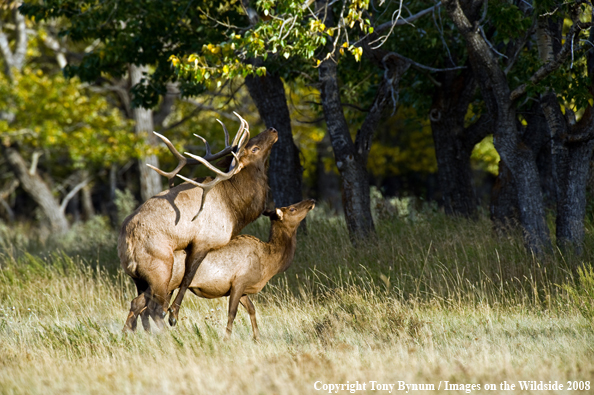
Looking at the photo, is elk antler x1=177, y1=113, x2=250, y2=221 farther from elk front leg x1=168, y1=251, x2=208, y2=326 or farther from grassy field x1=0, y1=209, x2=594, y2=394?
grassy field x1=0, y1=209, x2=594, y2=394

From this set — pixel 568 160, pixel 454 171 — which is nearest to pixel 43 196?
pixel 454 171

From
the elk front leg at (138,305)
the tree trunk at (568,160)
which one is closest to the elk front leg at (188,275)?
the elk front leg at (138,305)

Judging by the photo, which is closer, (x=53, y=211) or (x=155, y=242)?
(x=155, y=242)

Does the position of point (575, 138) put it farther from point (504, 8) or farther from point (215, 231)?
point (215, 231)

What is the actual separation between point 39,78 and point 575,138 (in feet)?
54.0

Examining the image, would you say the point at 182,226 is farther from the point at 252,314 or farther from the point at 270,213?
the point at 252,314

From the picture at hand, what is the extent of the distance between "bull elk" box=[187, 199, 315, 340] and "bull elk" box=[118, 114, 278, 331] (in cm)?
22

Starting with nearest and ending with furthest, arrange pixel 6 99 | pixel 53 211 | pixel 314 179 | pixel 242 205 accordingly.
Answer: pixel 242 205, pixel 6 99, pixel 53 211, pixel 314 179

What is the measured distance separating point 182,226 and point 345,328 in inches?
76.5

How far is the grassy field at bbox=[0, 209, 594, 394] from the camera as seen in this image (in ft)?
14.6

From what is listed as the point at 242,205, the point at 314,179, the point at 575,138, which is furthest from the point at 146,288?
the point at 314,179

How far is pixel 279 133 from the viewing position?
10594 mm

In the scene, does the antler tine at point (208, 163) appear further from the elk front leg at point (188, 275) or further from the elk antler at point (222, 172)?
the elk front leg at point (188, 275)

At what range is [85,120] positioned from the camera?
752 inches
